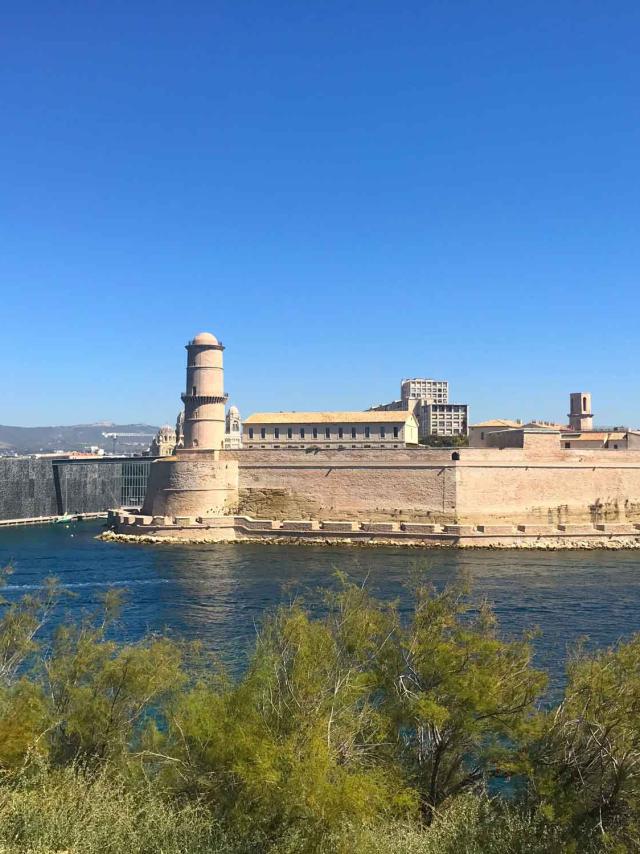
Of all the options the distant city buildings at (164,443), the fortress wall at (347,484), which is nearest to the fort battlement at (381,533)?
the fortress wall at (347,484)

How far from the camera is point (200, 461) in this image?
4028 centimetres

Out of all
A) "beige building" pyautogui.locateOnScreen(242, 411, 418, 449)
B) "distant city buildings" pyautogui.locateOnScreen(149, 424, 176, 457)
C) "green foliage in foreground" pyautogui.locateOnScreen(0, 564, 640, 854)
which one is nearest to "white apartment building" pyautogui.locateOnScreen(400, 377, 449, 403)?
"distant city buildings" pyautogui.locateOnScreen(149, 424, 176, 457)

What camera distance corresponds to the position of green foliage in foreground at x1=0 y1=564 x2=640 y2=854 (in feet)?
23.5

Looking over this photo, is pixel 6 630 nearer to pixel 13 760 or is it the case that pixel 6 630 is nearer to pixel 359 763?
pixel 13 760

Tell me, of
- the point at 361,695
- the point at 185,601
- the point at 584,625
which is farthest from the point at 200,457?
the point at 361,695

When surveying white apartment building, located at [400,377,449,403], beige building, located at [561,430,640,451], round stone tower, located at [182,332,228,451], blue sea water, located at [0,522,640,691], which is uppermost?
white apartment building, located at [400,377,449,403]

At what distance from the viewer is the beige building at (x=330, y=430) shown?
1917 inches

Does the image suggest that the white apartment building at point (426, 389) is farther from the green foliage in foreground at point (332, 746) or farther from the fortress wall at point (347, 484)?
the green foliage in foreground at point (332, 746)

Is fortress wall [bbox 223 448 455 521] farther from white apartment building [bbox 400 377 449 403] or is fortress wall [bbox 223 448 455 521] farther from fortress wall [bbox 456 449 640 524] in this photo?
white apartment building [bbox 400 377 449 403]

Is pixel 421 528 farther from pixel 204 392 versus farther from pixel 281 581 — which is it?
pixel 204 392

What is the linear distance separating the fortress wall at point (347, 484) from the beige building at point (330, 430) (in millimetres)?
7453

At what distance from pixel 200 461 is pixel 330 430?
11.5 metres

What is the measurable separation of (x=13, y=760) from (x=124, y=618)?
493 inches

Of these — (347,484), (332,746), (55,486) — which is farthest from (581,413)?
(332,746)
